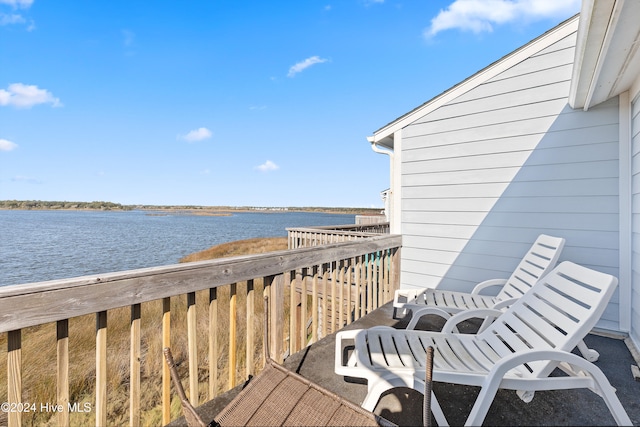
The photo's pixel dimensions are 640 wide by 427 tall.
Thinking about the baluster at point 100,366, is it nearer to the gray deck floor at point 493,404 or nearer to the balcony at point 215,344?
the balcony at point 215,344

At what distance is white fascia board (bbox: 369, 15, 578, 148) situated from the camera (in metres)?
2.85

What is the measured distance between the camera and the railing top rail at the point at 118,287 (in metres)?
0.93

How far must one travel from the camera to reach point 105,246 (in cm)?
1811

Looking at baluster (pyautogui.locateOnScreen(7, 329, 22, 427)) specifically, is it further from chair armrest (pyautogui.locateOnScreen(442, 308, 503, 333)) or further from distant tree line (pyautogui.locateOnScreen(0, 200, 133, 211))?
distant tree line (pyautogui.locateOnScreen(0, 200, 133, 211))

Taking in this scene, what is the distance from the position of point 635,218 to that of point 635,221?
0.02m

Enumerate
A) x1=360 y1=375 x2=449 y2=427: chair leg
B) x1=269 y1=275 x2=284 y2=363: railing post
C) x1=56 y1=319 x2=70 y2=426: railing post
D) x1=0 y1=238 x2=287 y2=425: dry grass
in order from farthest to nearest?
x1=0 y1=238 x2=287 y2=425: dry grass → x1=269 y1=275 x2=284 y2=363: railing post → x1=360 y1=375 x2=449 y2=427: chair leg → x1=56 y1=319 x2=70 y2=426: railing post

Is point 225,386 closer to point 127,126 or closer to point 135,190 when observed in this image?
point 127,126

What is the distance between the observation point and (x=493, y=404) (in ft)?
5.25

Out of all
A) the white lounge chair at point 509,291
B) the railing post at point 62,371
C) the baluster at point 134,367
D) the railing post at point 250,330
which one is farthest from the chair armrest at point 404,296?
the railing post at point 62,371

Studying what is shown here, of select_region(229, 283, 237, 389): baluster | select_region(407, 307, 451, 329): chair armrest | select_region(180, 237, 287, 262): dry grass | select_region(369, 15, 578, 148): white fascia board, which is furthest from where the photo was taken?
select_region(180, 237, 287, 262): dry grass

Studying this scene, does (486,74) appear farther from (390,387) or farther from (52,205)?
(52,205)

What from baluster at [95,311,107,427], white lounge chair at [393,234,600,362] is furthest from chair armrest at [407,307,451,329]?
baluster at [95,311,107,427]

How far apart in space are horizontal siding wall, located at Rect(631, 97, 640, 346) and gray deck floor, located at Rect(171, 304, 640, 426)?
0.58m

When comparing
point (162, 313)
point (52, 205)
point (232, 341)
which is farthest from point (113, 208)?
point (162, 313)
